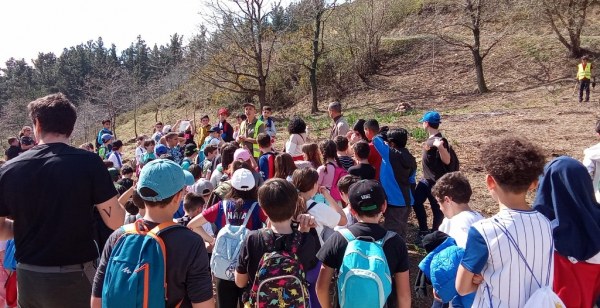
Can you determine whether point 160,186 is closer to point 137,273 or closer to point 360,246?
point 137,273

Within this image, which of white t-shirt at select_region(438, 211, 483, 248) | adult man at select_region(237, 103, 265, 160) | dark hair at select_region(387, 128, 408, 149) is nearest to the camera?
white t-shirt at select_region(438, 211, 483, 248)

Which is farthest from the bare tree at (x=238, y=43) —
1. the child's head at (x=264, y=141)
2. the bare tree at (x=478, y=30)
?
the child's head at (x=264, y=141)

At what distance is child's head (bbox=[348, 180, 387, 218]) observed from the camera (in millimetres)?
2676

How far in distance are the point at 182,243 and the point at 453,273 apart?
1542 mm

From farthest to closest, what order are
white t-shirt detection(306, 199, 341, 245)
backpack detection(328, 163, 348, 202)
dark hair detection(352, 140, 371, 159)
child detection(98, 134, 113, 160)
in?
child detection(98, 134, 113, 160) < dark hair detection(352, 140, 371, 159) < backpack detection(328, 163, 348, 202) < white t-shirt detection(306, 199, 341, 245)

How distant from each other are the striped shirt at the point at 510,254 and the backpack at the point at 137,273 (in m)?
1.52

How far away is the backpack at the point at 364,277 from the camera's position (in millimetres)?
2465

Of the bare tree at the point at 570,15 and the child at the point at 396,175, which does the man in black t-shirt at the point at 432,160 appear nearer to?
the child at the point at 396,175

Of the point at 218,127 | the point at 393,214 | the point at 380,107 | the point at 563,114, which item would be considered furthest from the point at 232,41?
the point at 393,214

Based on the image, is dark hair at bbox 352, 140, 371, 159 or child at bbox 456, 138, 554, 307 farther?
dark hair at bbox 352, 140, 371, 159

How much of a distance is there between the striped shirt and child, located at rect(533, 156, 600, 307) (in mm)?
548

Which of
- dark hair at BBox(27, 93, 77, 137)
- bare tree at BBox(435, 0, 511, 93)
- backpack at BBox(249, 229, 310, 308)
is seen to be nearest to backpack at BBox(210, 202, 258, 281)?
backpack at BBox(249, 229, 310, 308)

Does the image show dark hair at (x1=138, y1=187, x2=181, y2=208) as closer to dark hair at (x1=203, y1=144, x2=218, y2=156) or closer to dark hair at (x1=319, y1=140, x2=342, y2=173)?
dark hair at (x1=319, y1=140, x2=342, y2=173)

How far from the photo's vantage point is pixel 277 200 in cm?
257
